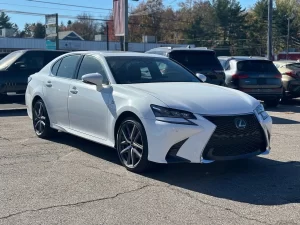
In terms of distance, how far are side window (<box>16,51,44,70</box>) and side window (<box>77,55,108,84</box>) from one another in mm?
6282

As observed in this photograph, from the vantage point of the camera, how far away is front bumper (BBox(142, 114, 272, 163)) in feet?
19.1

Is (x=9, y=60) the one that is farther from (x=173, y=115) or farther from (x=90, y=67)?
(x=173, y=115)

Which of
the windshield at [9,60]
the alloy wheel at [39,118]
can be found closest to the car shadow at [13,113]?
the windshield at [9,60]

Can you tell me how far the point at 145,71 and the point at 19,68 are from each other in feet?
23.3

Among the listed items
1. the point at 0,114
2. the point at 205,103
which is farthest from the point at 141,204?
the point at 0,114

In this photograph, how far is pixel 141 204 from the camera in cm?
520

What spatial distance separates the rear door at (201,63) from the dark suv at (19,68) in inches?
153

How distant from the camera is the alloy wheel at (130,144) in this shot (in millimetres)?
6293

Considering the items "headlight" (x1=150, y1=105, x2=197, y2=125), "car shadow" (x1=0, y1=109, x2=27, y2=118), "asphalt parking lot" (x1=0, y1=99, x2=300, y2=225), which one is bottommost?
"asphalt parking lot" (x1=0, y1=99, x2=300, y2=225)

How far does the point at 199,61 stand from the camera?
13.1 metres

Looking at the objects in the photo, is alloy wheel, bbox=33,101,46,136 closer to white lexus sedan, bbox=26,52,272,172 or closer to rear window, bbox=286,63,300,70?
white lexus sedan, bbox=26,52,272,172

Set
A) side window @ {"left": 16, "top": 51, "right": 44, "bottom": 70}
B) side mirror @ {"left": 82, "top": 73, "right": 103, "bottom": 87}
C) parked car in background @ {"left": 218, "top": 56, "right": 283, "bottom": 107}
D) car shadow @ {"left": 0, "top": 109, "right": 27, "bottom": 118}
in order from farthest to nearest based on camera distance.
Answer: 1. parked car in background @ {"left": 218, "top": 56, "right": 283, "bottom": 107}
2. side window @ {"left": 16, "top": 51, "right": 44, "bottom": 70}
3. car shadow @ {"left": 0, "top": 109, "right": 27, "bottom": 118}
4. side mirror @ {"left": 82, "top": 73, "right": 103, "bottom": 87}

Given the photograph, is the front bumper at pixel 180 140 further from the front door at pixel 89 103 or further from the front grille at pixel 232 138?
the front door at pixel 89 103

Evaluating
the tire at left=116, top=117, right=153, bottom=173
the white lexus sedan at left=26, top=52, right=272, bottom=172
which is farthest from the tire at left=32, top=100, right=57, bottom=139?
the tire at left=116, top=117, right=153, bottom=173
